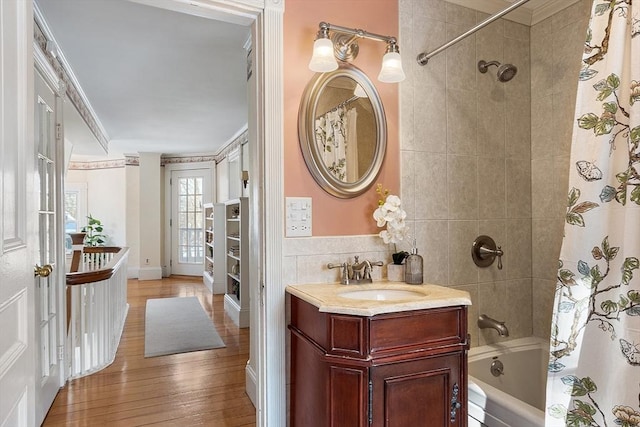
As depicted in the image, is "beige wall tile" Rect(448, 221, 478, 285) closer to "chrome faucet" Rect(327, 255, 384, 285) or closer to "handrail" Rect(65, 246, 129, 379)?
"chrome faucet" Rect(327, 255, 384, 285)

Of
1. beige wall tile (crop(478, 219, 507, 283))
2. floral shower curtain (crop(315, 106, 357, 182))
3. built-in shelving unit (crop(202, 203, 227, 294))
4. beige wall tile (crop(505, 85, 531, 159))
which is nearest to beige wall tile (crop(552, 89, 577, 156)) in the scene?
beige wall tile (crop(505, 85, 531, 159))

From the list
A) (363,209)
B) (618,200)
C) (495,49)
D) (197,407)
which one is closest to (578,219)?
(618,200)

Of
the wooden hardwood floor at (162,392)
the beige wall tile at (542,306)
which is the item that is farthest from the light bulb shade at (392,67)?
the wooden hardwood floor at (162,392)

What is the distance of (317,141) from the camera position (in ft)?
5.92

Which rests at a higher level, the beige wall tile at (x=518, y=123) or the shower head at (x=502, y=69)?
the shower head at (x=502, y=69)

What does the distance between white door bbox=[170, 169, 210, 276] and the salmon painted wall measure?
6236mm

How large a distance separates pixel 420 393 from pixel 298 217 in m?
0.87

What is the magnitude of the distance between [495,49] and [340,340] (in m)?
2.02

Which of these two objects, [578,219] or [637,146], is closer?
[637,146]

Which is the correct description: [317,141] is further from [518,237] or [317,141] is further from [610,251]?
[518,237]

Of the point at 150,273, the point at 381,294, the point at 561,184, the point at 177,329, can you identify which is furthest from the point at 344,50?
the point at 150,273

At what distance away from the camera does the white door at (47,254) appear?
7.31ft

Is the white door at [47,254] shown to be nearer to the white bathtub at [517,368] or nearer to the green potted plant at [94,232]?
the white bathtub at [517,368]

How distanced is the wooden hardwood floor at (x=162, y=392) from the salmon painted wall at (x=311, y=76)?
1442 millimetres
